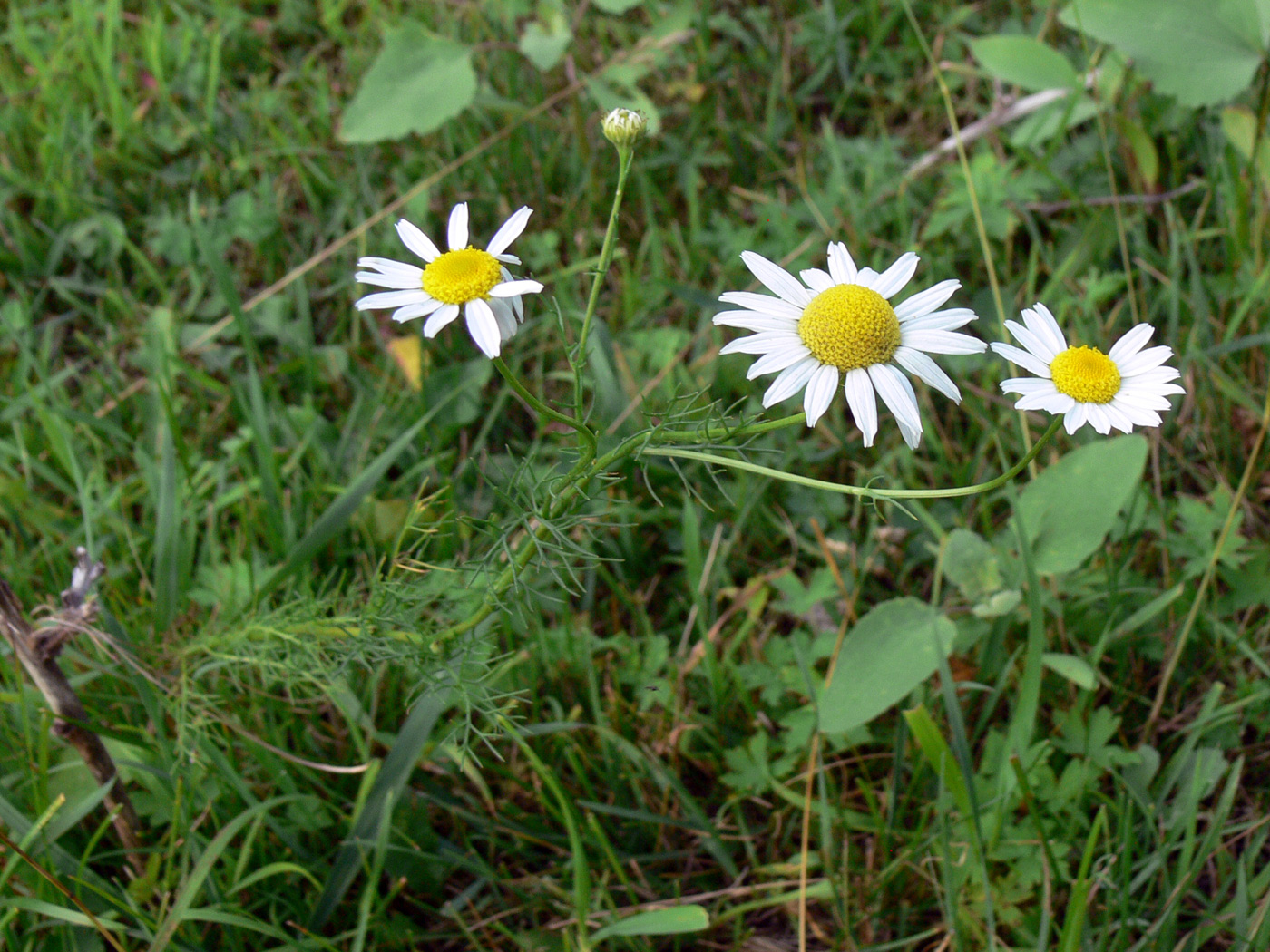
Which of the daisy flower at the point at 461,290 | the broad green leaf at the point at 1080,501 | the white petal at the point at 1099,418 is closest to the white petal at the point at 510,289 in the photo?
the daisy flower at the point at 461,290

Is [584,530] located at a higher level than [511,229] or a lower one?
lower

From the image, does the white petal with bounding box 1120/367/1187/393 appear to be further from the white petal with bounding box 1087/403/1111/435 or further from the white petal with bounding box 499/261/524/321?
the white petal with bounding box 499/261/524/321

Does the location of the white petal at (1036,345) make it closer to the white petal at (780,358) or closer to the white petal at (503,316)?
the white petal at (780,358)

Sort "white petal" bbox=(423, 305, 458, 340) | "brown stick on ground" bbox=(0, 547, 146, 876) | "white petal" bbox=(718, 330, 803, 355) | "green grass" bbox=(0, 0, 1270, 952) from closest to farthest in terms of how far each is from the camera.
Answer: "white petal" bbox=(423, 305, 458, 340) < "white petal" bbox=(718, 330, 803, 355) < "brown stick on ground" bbox=(0, 547, 146, 876) < "green grass" bbox=(0, 0, 1270, 952)

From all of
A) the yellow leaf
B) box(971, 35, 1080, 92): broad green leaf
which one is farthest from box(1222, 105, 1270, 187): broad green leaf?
the yellow leaf

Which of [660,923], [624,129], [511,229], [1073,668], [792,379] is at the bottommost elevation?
[660,923]

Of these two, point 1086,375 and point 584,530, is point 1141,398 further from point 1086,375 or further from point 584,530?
point 584,530

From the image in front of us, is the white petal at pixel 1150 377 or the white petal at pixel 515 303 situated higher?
the white petal at pixel 515 303

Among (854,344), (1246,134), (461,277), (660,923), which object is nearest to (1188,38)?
(1246,134)
